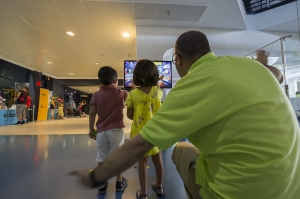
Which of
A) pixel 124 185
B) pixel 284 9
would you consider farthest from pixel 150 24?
pixel 124 185

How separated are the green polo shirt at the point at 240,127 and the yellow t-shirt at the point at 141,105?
0.92 metres

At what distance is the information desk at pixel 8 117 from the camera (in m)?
7.39

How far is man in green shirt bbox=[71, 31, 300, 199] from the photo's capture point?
1.69 feet

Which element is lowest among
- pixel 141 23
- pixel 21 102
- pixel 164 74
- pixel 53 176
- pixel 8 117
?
pixel 53 176

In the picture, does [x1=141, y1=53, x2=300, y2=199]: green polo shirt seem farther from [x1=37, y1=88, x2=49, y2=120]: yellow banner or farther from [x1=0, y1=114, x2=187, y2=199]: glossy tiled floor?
[x1=37, y1=88, x2=49, y2=120]: yellow banner

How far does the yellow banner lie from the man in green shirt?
12211 millimetres

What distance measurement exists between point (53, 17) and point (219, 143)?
4.94 m

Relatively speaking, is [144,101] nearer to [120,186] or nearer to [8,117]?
[120,186]

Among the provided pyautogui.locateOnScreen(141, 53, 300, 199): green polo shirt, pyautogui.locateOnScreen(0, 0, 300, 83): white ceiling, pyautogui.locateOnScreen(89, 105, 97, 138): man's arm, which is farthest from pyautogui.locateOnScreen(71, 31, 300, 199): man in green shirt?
pyautogui.locateOnScreen(0, 0, 300, 83): white ceiling

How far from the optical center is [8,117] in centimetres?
780

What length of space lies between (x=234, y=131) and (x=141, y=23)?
4498 mm

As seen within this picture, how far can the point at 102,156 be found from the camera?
5.41 feet

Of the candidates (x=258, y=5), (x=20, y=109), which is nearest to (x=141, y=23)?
(x=258, y=5)

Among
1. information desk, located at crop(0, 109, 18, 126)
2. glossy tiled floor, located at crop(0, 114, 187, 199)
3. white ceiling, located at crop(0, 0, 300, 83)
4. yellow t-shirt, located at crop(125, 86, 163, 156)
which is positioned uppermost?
white ceiling, located at crop(0, 0, 300, 83)
